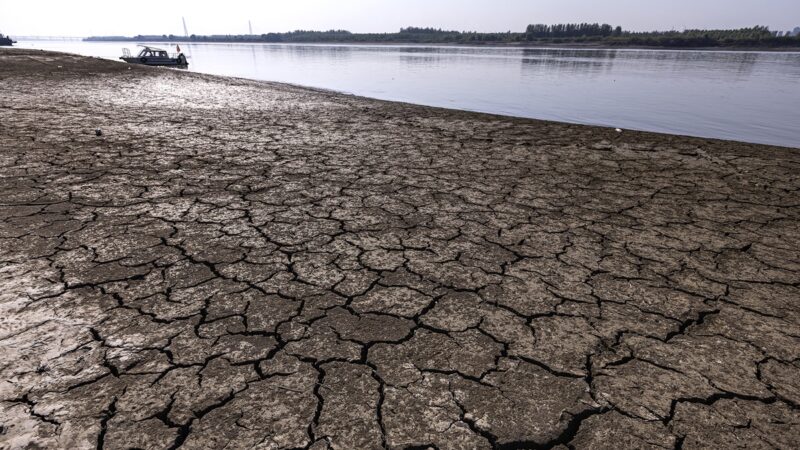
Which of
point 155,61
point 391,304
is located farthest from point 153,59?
point 391,304

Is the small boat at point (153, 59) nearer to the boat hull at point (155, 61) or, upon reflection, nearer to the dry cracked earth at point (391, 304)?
the boat hull at point (155, 61)

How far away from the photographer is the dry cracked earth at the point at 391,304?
5.38 ft

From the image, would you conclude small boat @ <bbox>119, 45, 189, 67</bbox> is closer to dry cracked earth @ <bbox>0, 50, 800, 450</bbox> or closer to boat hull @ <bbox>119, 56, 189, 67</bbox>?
boat hull @ <bbox>119, 56, 189, 67</bbox>

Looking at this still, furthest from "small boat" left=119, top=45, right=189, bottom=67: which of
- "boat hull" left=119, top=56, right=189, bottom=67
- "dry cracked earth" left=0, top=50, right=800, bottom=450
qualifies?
"dry cracked earth" left=0, top=50, right=800, bottom=450

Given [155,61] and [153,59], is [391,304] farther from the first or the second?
[153,59]

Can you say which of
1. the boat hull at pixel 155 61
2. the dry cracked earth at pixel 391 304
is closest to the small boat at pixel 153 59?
the boat hull at pixel 155 61

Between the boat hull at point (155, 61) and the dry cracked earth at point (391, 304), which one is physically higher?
the boat hull at point (155, 61)

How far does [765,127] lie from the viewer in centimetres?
1048

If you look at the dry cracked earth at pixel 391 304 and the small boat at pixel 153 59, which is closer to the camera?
the dry cracked earth at pixel 391 304

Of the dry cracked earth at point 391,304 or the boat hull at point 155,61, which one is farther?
the boat hull at point 155,61

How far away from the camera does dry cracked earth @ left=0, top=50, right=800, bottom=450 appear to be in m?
1.64

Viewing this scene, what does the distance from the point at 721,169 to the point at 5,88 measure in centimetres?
1470

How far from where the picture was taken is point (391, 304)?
2.39 meters

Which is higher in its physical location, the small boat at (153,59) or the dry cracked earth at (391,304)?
the small boat at (153,59)
